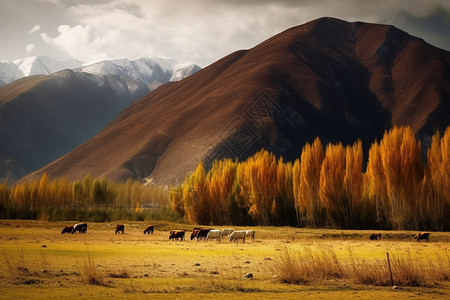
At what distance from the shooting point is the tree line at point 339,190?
54906 millimetres

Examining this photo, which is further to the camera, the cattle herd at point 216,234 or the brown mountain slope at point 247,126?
the brown mountain slope at point 247,126

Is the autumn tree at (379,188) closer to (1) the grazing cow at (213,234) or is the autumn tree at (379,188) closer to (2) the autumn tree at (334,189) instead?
(2) the autumn tree at (334,189)

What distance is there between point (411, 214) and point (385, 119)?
146 metres

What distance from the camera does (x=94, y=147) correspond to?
19475 centimetres

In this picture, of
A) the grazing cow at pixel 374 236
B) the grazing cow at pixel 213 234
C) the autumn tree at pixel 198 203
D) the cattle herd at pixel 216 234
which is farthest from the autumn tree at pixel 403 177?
the autumn tree at pixel 198 203

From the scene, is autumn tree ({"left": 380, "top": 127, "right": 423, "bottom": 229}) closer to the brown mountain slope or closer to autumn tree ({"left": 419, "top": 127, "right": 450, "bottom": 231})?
autumn tree ({"left": 419, "top": 127, "right": 450, "bottom": 231})

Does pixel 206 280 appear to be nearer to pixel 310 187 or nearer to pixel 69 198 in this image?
pixel 310 187

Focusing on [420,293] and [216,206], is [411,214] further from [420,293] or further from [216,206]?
[420,293]

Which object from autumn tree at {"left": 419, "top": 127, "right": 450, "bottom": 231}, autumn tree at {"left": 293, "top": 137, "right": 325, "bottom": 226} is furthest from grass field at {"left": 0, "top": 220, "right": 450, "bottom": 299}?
autumn tree at {"left": 293, "top": 137, "right": 325, "bottom": 226}

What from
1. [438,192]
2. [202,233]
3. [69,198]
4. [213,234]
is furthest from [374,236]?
[69,198]

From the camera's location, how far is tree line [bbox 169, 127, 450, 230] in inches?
2162

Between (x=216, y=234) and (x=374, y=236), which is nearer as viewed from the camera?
(x=216, y=234)

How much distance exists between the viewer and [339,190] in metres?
60.6

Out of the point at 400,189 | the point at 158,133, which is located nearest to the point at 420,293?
the point at 400,189
